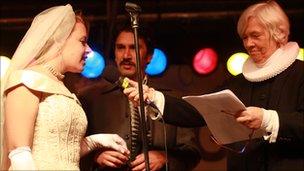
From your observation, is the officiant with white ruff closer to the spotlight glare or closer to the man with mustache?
the man with mustache

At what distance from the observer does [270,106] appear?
2.46 meters

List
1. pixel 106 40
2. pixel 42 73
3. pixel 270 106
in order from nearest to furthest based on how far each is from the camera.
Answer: pixel 42 73 < pixel 270 106 < pixel 106 40

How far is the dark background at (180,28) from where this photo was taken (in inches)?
172

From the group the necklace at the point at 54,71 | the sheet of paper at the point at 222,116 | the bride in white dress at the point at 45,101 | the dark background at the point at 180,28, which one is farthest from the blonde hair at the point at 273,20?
the dark background at the point at 180,28

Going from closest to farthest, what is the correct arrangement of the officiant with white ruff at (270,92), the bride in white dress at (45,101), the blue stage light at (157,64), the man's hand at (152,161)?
the bride in white dress at (45,101)
the officiant with white ruff at (270,92)
the man's hand at (152,161)
the blue stage light at (157,64)

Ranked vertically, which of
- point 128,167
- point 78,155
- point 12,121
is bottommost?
point 128,167

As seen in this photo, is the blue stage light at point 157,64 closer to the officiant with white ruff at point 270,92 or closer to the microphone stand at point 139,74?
the officiant with white ruff at point 270,92

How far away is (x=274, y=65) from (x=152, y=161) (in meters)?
0.75

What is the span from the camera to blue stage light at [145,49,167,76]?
4480mm

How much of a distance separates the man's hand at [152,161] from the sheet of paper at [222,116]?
391mm

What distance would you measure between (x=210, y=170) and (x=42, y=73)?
2.85 metres

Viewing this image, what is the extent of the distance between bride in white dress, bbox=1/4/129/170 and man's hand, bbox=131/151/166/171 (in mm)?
394

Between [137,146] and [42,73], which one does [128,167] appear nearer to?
[137,146]

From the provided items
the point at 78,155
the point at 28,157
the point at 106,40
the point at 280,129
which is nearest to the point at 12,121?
the point at 28,157
